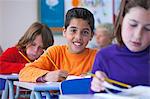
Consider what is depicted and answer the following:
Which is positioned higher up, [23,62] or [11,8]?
[11,8]

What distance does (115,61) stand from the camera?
1.08m

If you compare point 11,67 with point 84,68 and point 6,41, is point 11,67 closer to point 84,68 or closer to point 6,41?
point 84,68

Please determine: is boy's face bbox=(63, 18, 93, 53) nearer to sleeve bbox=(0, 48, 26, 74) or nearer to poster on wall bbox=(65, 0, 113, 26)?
sleeve bbox=(0, 48, 26, 74)

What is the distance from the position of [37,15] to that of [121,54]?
3.23m

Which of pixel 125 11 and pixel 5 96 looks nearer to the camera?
pixel 125 11

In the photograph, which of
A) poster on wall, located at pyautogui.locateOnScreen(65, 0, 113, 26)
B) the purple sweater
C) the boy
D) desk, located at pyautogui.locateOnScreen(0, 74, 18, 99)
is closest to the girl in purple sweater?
the purple sweater

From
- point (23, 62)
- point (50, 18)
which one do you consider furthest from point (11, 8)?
point (23, 62)

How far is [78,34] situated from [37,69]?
0.33m

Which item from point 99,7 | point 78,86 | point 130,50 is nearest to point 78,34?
point 78,86

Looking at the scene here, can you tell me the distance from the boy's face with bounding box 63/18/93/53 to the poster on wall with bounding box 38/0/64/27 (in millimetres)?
2298

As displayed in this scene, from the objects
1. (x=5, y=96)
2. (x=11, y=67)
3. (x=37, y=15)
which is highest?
(x=37, y=15)

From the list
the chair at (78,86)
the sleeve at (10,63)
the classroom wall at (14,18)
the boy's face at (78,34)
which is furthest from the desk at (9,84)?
the classroom wall at (14,18)

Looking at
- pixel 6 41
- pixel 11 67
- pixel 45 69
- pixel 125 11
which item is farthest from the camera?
pixel 6 41

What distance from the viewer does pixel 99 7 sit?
4223mm
